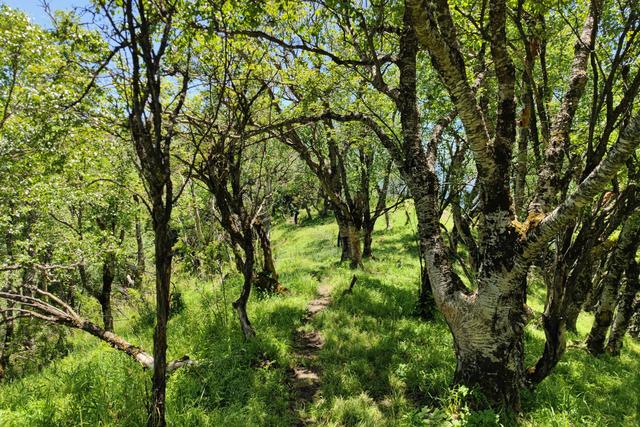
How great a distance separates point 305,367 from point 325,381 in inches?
28.7

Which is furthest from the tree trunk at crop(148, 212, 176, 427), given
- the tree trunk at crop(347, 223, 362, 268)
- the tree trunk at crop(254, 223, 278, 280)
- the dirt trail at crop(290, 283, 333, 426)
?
the tree trunk at crop(347, 223, 362, 268)

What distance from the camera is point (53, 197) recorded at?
11266 millimetres

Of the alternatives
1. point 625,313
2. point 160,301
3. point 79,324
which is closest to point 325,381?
point 160,301

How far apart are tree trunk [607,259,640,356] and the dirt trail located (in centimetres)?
769

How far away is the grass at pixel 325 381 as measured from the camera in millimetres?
5043

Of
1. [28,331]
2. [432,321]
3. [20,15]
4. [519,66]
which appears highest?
[20,15]

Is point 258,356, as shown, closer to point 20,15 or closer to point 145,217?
point 20,15

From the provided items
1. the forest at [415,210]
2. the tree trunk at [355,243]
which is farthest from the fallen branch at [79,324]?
the tree trunk at [355,243]

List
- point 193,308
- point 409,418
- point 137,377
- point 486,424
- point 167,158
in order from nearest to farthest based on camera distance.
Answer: point 167,158 → point 486,424 → point 409,418 → point 137,377 → point 193,308

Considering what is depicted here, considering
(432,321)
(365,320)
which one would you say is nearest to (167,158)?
(365,320)

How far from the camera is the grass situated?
5.04 m

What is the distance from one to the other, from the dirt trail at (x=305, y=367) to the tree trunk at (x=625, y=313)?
7.69 meters

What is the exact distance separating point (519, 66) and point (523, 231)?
5243mm

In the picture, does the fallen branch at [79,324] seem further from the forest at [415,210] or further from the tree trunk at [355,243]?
the tree trunk at [355,243]
